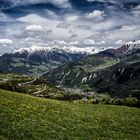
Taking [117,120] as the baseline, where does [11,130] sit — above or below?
above

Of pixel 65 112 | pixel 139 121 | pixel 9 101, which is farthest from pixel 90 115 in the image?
pixel 9 101

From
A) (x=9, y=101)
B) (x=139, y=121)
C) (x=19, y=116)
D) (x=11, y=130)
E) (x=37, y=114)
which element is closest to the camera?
(x=11, y=130)

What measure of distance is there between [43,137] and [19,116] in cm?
710

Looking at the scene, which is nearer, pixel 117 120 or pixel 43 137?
pixel 43 137

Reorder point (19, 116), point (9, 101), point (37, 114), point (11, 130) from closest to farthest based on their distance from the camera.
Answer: point (11, 130) → point (19, 116) → point (37, 114) → point (9, 101)

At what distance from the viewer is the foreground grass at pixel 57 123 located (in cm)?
3625

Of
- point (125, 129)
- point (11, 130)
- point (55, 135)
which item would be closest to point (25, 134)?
point (11, 130)

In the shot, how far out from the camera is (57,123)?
42438mm

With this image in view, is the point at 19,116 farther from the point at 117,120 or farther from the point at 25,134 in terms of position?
the point at 117,120

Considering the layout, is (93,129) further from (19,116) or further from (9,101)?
(9,101)

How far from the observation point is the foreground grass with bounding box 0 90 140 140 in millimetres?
36250

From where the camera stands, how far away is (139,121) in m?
52.5

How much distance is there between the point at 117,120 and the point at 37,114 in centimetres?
1449

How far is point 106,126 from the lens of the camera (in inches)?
1811
